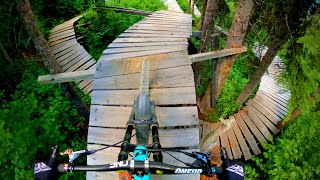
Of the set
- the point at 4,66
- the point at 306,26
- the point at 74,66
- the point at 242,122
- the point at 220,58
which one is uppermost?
the point at 306,26

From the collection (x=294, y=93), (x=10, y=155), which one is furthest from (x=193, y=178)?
(x=294, y=93)

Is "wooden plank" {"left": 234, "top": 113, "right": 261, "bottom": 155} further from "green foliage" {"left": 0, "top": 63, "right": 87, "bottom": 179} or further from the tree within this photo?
"green foliage" {"left": 0, "top": 63, "right": 87, "bottom": 179}

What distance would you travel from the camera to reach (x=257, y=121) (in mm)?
10328

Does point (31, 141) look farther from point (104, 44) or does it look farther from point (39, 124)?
point (104, 44)

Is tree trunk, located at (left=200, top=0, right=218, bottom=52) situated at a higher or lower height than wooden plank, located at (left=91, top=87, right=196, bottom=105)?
higher

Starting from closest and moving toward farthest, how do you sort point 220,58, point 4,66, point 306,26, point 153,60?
point 306,26 < point 153,60 < point 220,58 < point 4,66

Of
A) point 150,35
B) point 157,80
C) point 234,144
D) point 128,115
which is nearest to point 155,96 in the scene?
point 157,80

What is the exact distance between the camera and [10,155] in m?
4.19

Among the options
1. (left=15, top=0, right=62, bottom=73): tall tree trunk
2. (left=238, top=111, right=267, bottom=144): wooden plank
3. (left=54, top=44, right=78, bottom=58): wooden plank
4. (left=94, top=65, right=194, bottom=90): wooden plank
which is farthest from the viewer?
(left=54, top=44, right=78, bottom=58): wooden plank

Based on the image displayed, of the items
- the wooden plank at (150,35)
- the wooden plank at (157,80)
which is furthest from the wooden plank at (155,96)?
the wooden plank at (150,35)

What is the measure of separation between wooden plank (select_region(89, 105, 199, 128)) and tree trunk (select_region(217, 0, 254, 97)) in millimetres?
2497

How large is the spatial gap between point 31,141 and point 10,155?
59cm

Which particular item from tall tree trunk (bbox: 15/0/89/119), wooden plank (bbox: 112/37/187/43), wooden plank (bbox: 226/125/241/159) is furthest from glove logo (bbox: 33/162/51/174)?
wooden plank (bbox: 226/125/241/159)

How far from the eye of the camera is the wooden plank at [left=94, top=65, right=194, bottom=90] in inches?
217
